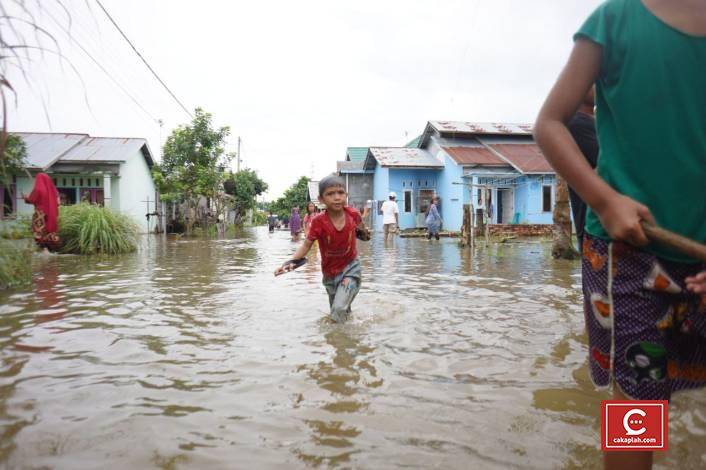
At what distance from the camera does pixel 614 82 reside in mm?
1347

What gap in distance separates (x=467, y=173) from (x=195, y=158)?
12388 mm

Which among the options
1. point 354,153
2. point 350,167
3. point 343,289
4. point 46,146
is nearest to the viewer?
point 343,289

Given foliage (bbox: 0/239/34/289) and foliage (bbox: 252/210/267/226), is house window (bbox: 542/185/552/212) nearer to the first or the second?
foliage (bbox: 0/239/34/289)

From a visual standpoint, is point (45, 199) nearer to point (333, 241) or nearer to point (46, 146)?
point (333, 241)

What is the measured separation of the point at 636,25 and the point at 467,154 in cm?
2306

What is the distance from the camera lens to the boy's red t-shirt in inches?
173

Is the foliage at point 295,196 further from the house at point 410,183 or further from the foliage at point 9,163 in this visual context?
the foliage at point 9,163

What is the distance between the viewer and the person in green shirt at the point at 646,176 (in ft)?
4.20

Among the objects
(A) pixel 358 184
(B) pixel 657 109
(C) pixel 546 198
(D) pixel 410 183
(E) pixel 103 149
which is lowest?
(B) pixel 657 109

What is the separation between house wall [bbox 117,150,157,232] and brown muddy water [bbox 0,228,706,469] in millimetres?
18629

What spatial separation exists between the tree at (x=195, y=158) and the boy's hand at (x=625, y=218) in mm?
21836

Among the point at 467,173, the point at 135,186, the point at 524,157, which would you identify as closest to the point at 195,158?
the point at 135,186

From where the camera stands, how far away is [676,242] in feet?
3.99
